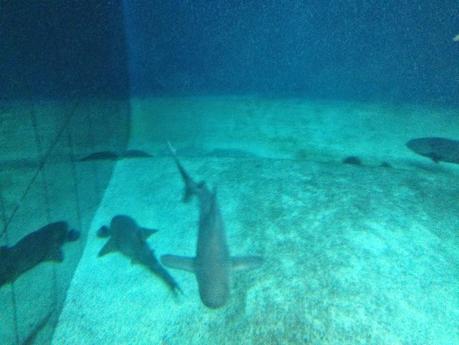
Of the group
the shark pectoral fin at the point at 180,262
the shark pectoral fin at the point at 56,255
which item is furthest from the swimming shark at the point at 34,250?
the shark pectoral fin at the point at 180,262

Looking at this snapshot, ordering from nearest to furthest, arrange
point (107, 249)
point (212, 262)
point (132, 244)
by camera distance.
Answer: point (212, 262), point (132, 244), point (107, 249)

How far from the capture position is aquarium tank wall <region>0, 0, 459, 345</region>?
12.2 feet

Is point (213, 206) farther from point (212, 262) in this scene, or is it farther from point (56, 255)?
point (56, 255)

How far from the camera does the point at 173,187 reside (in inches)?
269

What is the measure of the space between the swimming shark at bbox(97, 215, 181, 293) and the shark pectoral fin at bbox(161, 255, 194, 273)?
1.25ft

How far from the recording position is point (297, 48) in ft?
39.6

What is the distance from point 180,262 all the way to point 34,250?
4.88 ft

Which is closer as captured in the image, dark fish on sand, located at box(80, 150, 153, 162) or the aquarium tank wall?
the aquarium tank wall

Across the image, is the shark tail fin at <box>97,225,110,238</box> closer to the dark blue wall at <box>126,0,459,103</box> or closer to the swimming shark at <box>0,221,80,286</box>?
the swimming shark at <box>0,221,80,286</box>

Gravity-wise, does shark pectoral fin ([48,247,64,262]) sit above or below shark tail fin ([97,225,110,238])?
above

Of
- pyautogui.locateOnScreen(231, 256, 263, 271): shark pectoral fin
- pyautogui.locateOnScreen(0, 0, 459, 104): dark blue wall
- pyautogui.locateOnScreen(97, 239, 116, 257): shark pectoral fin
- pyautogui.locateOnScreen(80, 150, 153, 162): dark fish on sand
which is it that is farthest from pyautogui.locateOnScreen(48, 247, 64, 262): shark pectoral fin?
pyautogui.locateOnScreen(0, 0, 459, 104): dark blue wall

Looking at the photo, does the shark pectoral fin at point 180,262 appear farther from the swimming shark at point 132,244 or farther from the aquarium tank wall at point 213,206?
the swimming shark at point 132,244

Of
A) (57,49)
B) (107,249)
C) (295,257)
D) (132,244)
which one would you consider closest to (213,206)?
(295,257)

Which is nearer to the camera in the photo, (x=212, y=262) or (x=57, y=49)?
(x=212, y=262)
